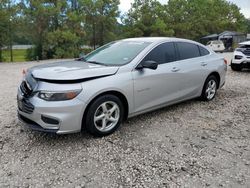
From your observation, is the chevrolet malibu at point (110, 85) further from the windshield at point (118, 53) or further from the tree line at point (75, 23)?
the tree line at point (75, 23)

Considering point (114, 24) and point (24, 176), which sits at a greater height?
point (114, 24)

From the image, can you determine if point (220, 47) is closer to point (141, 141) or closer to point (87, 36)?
point (87, 36)

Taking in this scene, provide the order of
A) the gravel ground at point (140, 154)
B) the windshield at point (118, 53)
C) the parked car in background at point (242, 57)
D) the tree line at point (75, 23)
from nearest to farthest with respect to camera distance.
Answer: the gravel ground at point (140, 154), the windshield at point (118, 53), the parked car in background at point (242, 57), the tree line at point (75, 23)

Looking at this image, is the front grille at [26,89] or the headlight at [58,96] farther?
the front grille at [26,89]

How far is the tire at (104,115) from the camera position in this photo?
4082 millimetres

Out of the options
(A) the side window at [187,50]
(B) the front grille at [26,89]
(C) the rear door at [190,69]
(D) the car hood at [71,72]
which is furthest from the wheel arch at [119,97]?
(A) the side window at [187,50]

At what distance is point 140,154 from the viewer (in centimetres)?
387

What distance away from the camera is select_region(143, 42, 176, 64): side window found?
4966 millimetres

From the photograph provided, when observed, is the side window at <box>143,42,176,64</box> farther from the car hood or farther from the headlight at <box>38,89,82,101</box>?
the headlight at <box>38,89,82,101</box>

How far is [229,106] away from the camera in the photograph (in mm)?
6145

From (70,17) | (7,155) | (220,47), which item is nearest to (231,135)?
(7,155)

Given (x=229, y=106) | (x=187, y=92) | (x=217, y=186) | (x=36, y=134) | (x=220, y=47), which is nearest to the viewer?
(x=217, y=186)

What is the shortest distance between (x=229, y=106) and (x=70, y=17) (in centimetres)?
1837

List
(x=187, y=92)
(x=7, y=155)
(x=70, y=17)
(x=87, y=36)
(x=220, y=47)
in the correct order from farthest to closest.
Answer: (x=220, y=47)
(x=87, y=36)
(x=70, y=17)
(x=187, y=92)
(x=7, y=155)
